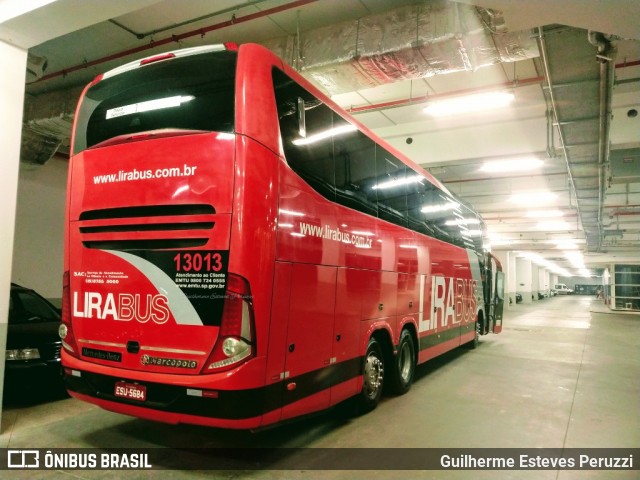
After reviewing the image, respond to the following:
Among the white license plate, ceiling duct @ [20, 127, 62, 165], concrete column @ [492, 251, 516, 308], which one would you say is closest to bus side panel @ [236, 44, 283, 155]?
the white license plate

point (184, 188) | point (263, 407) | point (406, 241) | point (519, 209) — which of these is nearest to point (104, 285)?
point (184, 188)

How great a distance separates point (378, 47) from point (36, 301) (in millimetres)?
6627

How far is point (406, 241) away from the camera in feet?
20.9

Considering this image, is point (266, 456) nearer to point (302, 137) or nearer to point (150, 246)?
point (150, 246)

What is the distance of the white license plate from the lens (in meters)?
3.47

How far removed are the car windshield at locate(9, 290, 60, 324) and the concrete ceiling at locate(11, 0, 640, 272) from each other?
134 inches

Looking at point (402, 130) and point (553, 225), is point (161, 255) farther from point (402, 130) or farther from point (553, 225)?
point (553, 225)

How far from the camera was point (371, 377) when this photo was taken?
5.44 meters

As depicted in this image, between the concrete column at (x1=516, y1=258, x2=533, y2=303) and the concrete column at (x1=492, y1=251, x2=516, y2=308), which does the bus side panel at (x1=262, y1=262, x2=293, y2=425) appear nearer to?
the concrete column at (x1=492, y1=251, x2=516, y2=308)

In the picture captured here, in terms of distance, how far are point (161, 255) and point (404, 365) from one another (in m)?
4.36

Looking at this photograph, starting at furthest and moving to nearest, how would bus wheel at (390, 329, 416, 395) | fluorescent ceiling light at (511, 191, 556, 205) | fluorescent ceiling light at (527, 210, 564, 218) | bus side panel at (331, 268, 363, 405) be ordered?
fluorescent ceiling light at (527, 210, 564, 218), fluorescent ceiling light at (511, 191, 556, 205), bus wheel at (390, 329, 416, 395), bus side panel at (331, 268, 363, 405)

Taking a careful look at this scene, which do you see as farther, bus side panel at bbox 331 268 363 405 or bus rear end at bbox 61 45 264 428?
bus side panel at bbox 331 268 363 405

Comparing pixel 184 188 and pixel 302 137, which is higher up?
pixel 302 137

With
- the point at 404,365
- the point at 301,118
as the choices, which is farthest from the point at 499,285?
the point at 301,118
